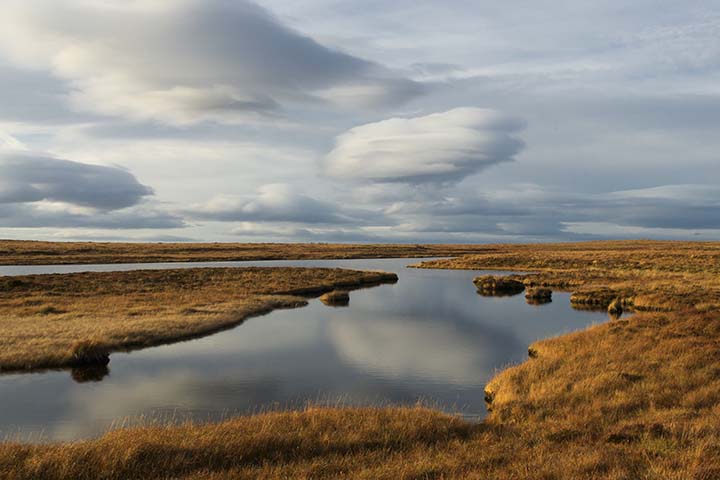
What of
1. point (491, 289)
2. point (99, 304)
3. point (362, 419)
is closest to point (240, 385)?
point (362, 419)

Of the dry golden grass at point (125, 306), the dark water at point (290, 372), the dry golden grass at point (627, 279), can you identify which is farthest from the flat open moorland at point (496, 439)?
the dry golden grass at point (627, 279)

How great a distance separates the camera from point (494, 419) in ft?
57.1

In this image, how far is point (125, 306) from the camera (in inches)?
1822

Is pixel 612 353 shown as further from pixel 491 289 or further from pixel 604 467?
pixel 491 289

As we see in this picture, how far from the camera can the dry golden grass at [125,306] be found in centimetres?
3044

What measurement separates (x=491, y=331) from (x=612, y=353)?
1529 centimetres

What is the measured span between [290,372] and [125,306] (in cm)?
2513

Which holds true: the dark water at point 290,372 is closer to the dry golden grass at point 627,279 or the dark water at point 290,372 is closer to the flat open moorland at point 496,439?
the flat open moorland at point 496,439

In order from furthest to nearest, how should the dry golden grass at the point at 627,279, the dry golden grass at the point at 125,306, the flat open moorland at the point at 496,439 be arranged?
the dry golden grass at the point at 627,279
the dry golden grass at the point at 125,306
the flat open moorland at the point at 496,439

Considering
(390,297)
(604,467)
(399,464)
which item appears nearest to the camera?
(604,467)

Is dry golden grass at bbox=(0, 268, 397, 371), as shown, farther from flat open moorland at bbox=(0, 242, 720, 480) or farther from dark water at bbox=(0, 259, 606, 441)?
flat open moorland at bbox=(0, 242, 720, 480)

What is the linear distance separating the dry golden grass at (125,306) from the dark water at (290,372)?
1.85m

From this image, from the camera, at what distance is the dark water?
21.5 m

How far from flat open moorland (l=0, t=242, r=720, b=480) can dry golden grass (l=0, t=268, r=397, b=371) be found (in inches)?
745
